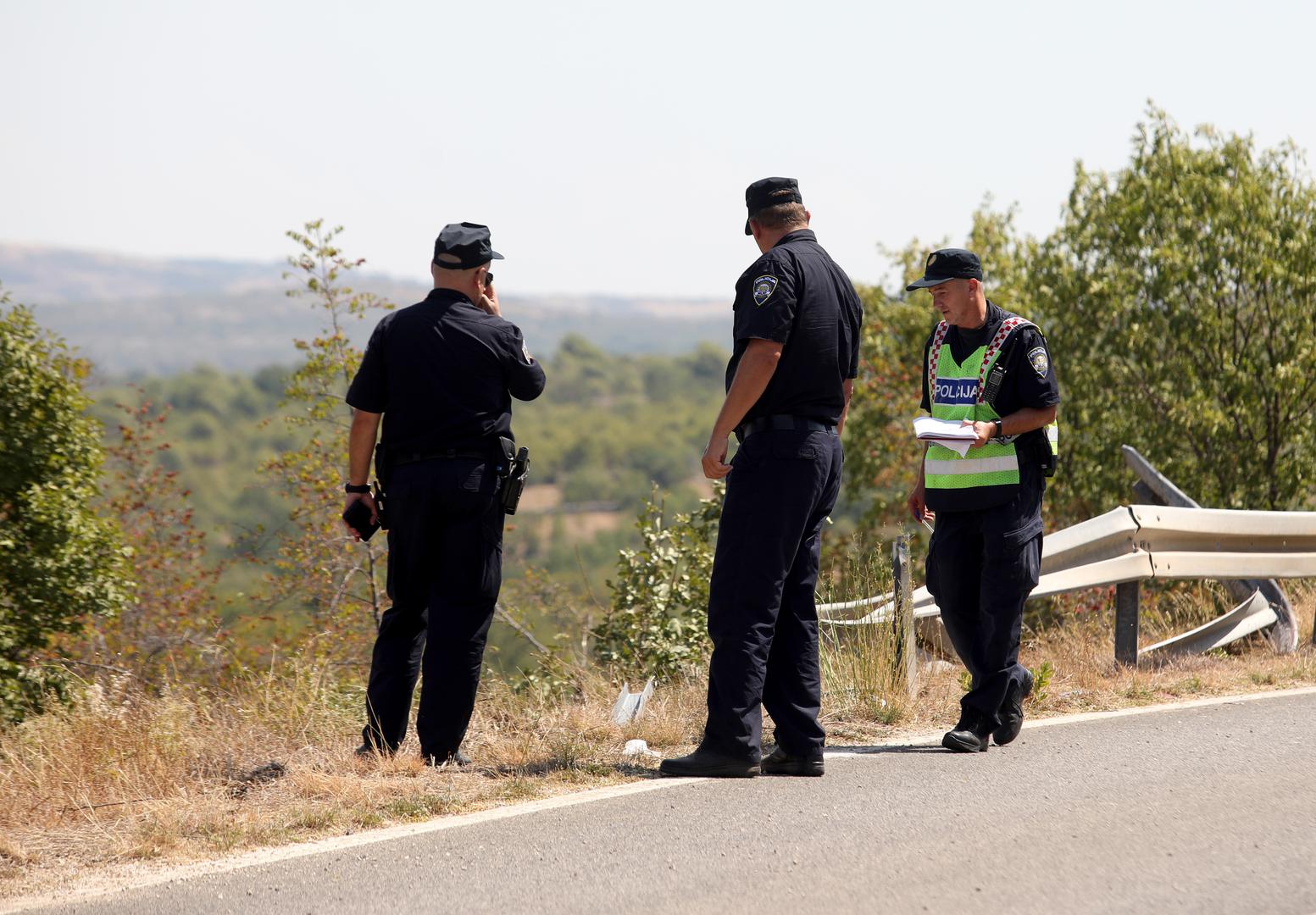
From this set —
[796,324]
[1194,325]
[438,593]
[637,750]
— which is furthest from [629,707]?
[1194,325]

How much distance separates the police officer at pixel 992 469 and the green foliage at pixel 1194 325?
9.37 meters

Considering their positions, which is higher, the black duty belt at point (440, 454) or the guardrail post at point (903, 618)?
the black duty belt at point (440, 454)

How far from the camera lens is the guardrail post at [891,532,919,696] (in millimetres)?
5895

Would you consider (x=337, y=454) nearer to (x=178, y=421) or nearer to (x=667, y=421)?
(x=178, y=421)

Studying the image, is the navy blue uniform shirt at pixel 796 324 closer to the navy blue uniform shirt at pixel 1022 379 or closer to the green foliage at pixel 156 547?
the navy blue uniform shirt at pixel 1022 379

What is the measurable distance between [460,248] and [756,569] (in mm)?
1610

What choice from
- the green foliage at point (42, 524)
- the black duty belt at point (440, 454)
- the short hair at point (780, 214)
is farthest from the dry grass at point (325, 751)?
the green foliage at point (42, 524)

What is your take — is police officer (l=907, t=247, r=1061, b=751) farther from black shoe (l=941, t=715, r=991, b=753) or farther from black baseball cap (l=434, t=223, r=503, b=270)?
black baseball cap (l=434, t=223, r=503, b=270)

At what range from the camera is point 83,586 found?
36.6 feet

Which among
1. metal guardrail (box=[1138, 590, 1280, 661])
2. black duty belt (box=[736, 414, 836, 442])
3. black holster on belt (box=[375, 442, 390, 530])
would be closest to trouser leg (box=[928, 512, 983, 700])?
black duty belt (box=[736, 414, 836, 442])

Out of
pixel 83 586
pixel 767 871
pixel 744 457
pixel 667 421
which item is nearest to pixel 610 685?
pixel 744 457

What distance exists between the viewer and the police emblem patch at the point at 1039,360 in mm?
5105

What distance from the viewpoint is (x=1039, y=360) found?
16.8 ft

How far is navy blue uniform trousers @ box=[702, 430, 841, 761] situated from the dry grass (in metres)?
0.43
